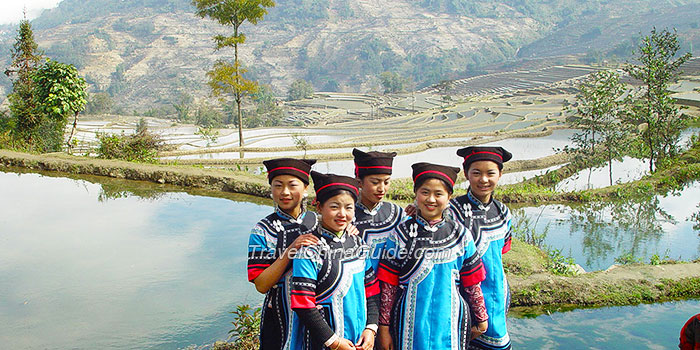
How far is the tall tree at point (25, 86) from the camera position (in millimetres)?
14953

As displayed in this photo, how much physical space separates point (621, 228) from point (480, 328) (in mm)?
5634

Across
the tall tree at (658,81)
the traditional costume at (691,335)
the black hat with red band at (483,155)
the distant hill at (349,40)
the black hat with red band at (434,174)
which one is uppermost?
the distant hill at (349,40)

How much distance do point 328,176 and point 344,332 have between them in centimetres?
75

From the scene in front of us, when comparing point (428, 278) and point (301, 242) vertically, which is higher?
point (301, 242)

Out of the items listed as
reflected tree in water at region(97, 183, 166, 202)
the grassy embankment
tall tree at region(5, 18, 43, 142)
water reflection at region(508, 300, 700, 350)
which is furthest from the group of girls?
tall tree at region(5, 18, 43, 142)

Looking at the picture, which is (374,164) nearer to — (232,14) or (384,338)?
(384,338)

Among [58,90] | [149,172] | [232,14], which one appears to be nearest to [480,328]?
[149,172]

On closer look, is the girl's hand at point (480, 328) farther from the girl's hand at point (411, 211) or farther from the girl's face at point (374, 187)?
the girl's face at point (374, 187)

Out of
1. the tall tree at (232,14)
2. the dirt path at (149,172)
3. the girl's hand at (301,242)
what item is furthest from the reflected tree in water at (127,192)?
the tall tree at (232,14)

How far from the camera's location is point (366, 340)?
2.61 meters

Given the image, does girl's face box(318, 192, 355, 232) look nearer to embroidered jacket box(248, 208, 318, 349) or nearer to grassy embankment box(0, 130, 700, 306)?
embroidered jacket box(248, 208, 318, 349)

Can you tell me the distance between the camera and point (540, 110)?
31.2 m

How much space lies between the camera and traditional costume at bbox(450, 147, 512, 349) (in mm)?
2998

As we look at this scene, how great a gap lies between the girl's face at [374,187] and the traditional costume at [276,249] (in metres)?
0.37
